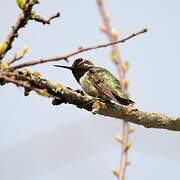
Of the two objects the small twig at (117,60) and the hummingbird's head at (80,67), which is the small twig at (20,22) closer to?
the small twig at (117,60)

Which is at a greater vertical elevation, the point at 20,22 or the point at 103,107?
the point at 103,107

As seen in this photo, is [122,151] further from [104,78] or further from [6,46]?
[104,78]

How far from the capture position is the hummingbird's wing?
188 inches

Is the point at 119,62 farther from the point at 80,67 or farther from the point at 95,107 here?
the point at 80,67

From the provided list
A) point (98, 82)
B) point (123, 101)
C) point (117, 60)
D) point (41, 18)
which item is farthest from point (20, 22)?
point (98, 82)

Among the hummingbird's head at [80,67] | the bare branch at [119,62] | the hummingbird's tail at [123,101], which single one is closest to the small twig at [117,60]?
the bare branch at [119,62]

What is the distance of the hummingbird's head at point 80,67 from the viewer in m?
5.09

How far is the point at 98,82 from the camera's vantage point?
5.02 meters

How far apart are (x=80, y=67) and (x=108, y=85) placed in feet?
1.21

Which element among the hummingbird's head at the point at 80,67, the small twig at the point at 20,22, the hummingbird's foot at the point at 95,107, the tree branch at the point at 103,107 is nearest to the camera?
the small twig at the point at 20,22

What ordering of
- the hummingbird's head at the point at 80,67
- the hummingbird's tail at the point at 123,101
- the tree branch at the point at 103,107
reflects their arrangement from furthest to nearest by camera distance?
the hummingbird's head at the point at 80,67, the hummingbird's tail at the point at 123,101, the tree branch at the point at 103,107

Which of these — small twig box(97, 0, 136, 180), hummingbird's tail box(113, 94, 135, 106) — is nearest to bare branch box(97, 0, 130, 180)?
small twig box(97, 0, 136, 180)

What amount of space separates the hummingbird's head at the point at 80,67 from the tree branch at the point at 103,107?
2.56 ft

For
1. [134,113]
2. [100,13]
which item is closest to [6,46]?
[100,13]
